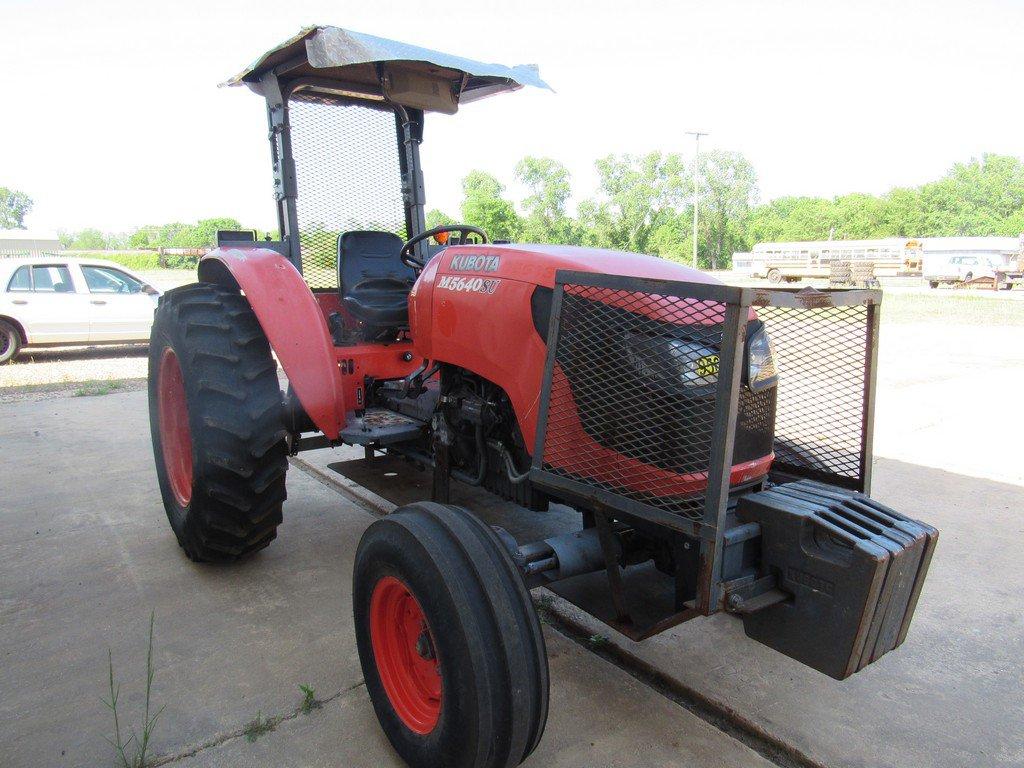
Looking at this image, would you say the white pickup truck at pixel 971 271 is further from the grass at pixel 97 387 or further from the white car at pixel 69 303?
the grass at pixel 97 387

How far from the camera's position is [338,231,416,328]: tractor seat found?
12.1ft

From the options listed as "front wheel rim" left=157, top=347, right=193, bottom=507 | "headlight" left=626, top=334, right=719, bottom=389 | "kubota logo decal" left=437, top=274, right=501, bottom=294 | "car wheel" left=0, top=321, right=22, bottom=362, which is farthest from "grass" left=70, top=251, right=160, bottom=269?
"headlight" left=626, top=334, right=719, bottom=389

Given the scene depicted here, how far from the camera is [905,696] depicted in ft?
8.04

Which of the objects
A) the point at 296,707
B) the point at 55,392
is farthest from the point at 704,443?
the point at 55,392

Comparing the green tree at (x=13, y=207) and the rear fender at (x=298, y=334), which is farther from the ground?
the green tree at (x=13, y=207)

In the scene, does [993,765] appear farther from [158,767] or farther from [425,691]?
[158,767]

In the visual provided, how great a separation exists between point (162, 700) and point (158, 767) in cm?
34

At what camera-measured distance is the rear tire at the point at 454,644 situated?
1.79 metres

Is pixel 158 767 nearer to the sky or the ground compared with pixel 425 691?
nearer to the ground

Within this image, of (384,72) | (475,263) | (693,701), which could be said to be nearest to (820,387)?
(693,701)

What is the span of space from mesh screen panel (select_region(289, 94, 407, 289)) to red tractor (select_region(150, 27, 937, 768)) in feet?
0.07

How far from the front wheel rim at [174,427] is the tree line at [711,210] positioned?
32160 mm

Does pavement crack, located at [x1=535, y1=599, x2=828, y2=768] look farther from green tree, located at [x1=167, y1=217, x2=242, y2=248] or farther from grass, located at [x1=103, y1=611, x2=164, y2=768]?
green tree, located at [x1=167, y1=217, x2=242, y2=248]

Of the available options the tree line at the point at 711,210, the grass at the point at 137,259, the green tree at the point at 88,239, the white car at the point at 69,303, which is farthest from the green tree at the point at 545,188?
the green tree at the point at 88,239
